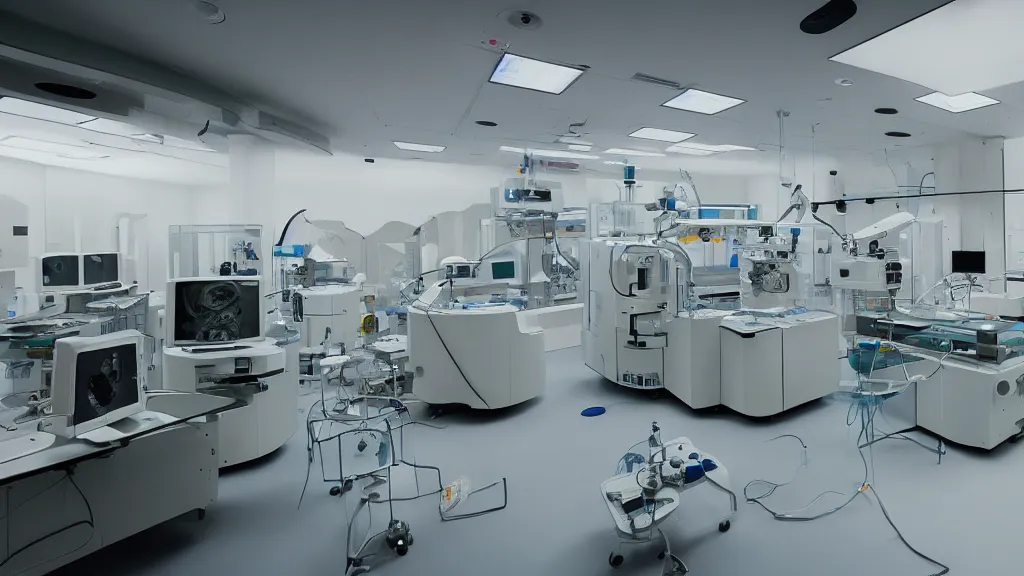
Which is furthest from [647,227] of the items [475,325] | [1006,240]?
[1006,240]

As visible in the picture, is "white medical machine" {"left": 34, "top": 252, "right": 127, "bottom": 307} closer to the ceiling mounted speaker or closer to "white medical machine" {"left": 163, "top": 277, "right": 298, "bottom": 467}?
"white medical machine" {"left": 163, "top": 277, "right": 298, "bottom": 467}

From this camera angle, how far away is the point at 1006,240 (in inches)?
242

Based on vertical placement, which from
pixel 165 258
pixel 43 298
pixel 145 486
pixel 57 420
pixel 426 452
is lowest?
pixel 426 452

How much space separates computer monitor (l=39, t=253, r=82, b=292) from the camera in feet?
15.3

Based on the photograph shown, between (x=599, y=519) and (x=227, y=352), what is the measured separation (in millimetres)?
2338

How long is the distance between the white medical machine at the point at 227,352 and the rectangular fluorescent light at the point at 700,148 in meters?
5.37

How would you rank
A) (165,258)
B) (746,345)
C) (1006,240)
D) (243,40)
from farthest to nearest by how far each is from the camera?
(165,258), (1006,240), (746,345), (243,40)

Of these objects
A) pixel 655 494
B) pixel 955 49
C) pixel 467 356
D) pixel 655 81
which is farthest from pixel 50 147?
pixel 955 49

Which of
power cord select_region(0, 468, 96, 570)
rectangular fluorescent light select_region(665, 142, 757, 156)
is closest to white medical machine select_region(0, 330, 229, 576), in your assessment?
power cord select_region(0, 468, 96, 570)

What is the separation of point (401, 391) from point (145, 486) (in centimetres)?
156

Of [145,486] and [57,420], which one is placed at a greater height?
[57,420]

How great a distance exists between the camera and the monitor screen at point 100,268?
16.1 ft

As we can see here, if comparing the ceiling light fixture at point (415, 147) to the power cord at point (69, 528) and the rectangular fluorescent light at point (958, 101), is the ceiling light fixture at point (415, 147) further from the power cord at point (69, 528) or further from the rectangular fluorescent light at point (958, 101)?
the rectangular fluorescent light at point (958, 101)

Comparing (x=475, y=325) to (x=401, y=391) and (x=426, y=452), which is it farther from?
(x=426, y=452)
